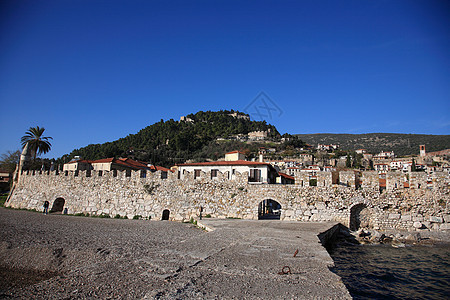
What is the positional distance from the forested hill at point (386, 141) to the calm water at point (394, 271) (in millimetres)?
92585

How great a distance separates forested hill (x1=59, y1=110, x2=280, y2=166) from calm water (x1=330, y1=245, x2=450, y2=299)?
6540 cm

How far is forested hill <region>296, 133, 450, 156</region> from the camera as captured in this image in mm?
93000

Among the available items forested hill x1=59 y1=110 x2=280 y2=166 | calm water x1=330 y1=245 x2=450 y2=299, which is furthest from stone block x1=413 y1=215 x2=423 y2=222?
forested hill x1=59 y1=110 x2=280 y2=166

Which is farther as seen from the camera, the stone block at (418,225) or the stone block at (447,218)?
the stone block at (418,225)

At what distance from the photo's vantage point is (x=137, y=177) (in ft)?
70.6

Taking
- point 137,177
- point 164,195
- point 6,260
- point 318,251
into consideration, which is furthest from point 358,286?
point 137,177

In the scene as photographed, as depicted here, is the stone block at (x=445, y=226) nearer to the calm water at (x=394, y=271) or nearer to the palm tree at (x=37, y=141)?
the calm water at (x=394, y=271)

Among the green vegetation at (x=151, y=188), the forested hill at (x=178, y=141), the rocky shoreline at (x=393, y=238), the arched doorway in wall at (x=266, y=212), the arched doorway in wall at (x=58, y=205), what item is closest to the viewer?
the rocky shoreline at (x=393, y=238)

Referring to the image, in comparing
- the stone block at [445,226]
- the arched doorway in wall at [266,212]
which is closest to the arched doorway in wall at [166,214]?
the arched doorway in wall at [266,212]

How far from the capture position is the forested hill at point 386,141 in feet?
305

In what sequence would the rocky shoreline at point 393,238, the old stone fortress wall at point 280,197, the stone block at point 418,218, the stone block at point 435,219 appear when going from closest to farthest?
the rocky shoreline at point 393,238 → the stone block at point 435,219 → the stone block at point 418,218 → the old stone fortress wall at point 280,197

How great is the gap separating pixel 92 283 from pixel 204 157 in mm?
80632

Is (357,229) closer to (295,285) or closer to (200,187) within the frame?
(200,187)

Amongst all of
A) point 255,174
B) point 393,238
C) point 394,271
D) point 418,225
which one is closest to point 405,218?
point 418,225
